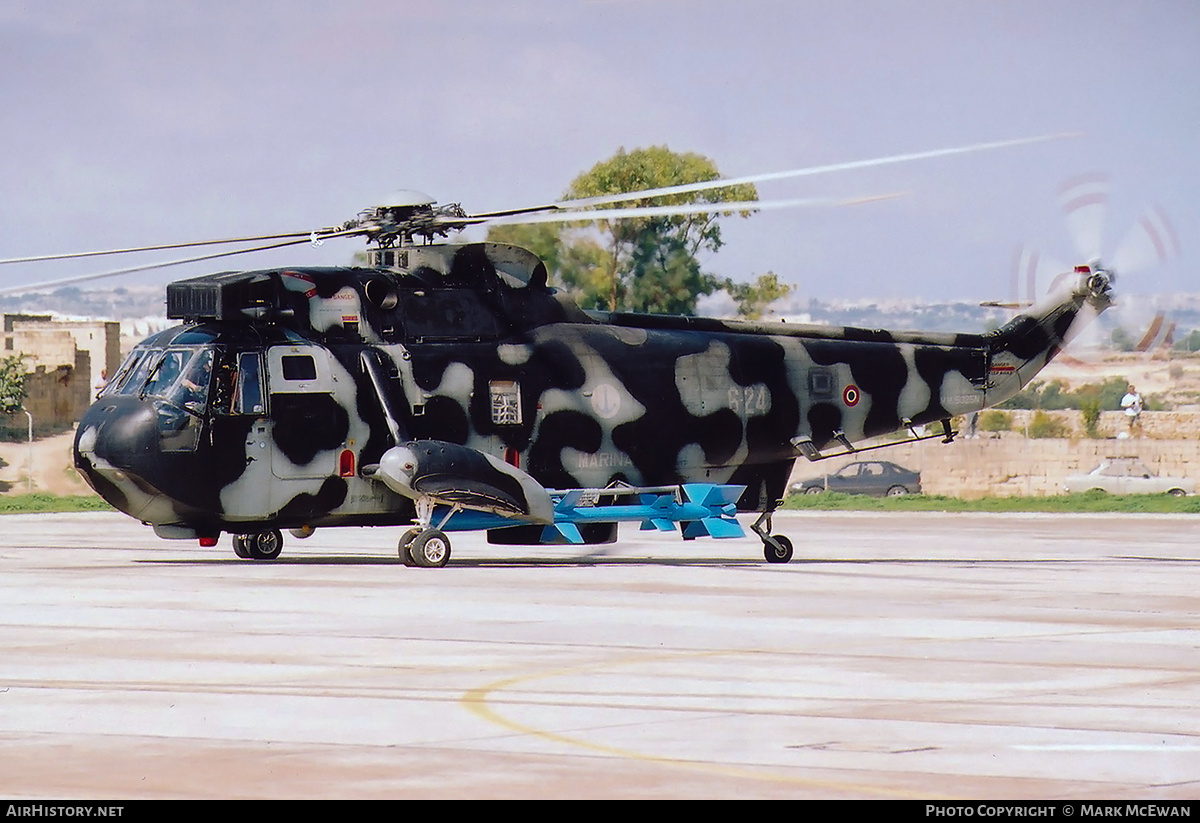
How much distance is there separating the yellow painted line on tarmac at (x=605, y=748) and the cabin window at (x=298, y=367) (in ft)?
36.9

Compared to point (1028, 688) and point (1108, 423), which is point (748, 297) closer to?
point (1108, 423)

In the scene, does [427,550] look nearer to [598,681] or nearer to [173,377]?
[173,377]

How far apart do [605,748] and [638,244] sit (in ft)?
193

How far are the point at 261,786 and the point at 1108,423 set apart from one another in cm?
9144

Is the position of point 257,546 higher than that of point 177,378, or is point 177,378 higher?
point 177,378

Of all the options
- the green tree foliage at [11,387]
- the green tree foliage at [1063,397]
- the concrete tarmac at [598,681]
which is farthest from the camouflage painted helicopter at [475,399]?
the green tree foliage at [1063,397]

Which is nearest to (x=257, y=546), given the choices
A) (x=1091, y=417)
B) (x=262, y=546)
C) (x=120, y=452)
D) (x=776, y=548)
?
(x=262, y=546)

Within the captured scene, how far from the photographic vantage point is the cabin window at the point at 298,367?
24.2 metres

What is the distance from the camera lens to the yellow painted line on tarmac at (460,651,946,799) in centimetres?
893

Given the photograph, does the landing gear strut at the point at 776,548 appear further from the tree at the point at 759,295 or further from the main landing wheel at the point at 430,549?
the tree at the point at 759,295

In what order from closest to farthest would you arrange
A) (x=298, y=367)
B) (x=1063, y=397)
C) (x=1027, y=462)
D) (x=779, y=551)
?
(x=298, y=367) → (x=779, y=551) → (x=1027, y=462) → (x=1063, y=397)

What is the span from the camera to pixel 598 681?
1304 centimetres
